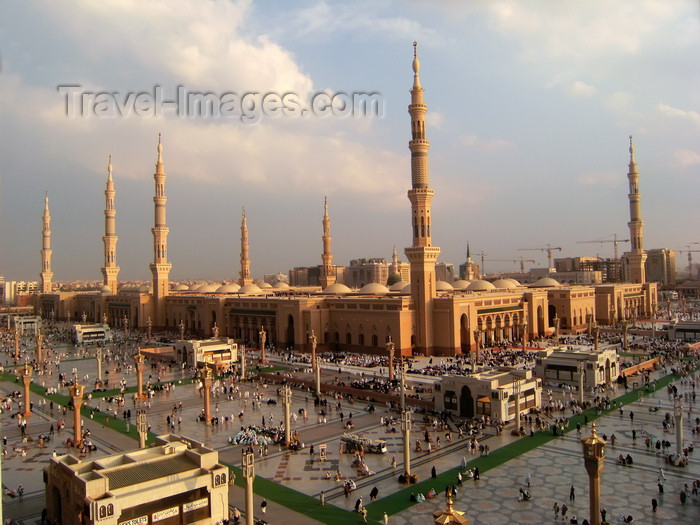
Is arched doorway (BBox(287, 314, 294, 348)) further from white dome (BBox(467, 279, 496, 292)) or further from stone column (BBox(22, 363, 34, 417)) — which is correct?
stone column (BBox(22, 363, 34, 417))

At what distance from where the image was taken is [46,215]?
8512 cm

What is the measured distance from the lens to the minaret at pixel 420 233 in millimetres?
41688

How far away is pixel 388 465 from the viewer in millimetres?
18438

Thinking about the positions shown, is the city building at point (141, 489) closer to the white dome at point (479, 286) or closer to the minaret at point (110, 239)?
the white dome at point (479, 286)

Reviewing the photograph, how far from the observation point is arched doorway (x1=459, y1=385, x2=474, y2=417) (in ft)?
78.7

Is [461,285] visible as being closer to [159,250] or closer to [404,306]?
[404,306]

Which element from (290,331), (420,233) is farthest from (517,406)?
(290,331)

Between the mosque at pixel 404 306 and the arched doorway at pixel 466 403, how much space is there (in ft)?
49.2

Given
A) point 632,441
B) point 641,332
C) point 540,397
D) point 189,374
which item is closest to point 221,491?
point 632,441

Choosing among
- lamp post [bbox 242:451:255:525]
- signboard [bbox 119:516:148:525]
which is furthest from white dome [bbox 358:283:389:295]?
signboard [bbox 119:516:148:525]

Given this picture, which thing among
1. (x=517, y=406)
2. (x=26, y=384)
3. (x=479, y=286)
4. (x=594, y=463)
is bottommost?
(x=517, y=406)

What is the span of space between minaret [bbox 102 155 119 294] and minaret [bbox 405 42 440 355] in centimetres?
4278

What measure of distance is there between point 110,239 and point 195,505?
2480 inches

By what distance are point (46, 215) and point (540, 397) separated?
8027 cm
